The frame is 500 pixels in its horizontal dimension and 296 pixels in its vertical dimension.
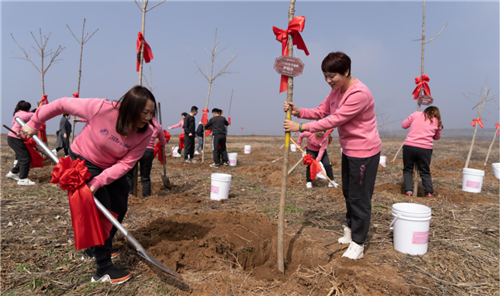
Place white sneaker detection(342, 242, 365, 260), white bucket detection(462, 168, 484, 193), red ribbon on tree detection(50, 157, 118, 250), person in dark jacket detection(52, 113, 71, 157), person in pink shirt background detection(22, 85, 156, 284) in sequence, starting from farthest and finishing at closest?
person in dark jacket detection(52, 113, 71, 157) → white bucket detection(462, 168, 484, 193) → white sneaker detection(342, 242, 365, 260) → person in pink shirt background detection(22, 85, 156, 284) → red ribbon on tree detection(50, 157, 118, 250)

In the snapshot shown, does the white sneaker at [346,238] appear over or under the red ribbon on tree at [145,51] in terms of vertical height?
under

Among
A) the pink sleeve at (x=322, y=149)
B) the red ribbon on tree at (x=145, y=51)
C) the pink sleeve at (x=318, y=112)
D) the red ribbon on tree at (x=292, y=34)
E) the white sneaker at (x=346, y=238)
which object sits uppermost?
the red ribbon on tree at (x=145, y=51)

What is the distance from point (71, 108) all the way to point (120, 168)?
26.4 inches

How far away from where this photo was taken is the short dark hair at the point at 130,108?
93.4 inches

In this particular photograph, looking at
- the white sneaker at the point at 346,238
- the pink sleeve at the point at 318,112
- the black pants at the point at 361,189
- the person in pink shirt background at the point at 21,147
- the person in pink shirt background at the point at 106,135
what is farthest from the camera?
the person in pink shirt background at the point at 21,147

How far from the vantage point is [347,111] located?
9.04 feet

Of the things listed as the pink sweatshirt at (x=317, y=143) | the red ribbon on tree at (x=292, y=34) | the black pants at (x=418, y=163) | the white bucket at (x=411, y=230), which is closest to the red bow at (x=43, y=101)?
the pink sweatshirt at (x=317, y=143)

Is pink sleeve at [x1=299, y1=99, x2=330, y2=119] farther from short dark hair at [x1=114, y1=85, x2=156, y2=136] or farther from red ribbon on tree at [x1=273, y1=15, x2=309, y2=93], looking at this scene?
short dark hair at [x1=114, y1=85, x2=156, y2=136]

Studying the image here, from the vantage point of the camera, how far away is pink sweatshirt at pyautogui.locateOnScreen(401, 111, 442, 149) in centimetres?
553

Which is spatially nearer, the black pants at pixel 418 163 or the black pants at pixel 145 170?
the black pants at pixel 145 170

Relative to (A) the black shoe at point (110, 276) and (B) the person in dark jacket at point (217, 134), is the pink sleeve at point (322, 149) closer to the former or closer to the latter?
(B) the person in dark jacket at point (217, 134)

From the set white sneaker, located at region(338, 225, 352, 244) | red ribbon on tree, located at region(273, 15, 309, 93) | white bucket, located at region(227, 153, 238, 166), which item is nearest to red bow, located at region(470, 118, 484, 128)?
white bucket, located at region(227, 153, 238, 166)

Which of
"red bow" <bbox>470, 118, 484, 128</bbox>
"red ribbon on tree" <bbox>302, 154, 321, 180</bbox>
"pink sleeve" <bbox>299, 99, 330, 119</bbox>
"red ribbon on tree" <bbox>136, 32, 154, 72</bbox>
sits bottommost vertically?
"red ribbon on tree" <bbox>302, 154, 321, 180</bbox>

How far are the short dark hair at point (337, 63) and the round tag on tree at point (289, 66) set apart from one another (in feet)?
0.91
